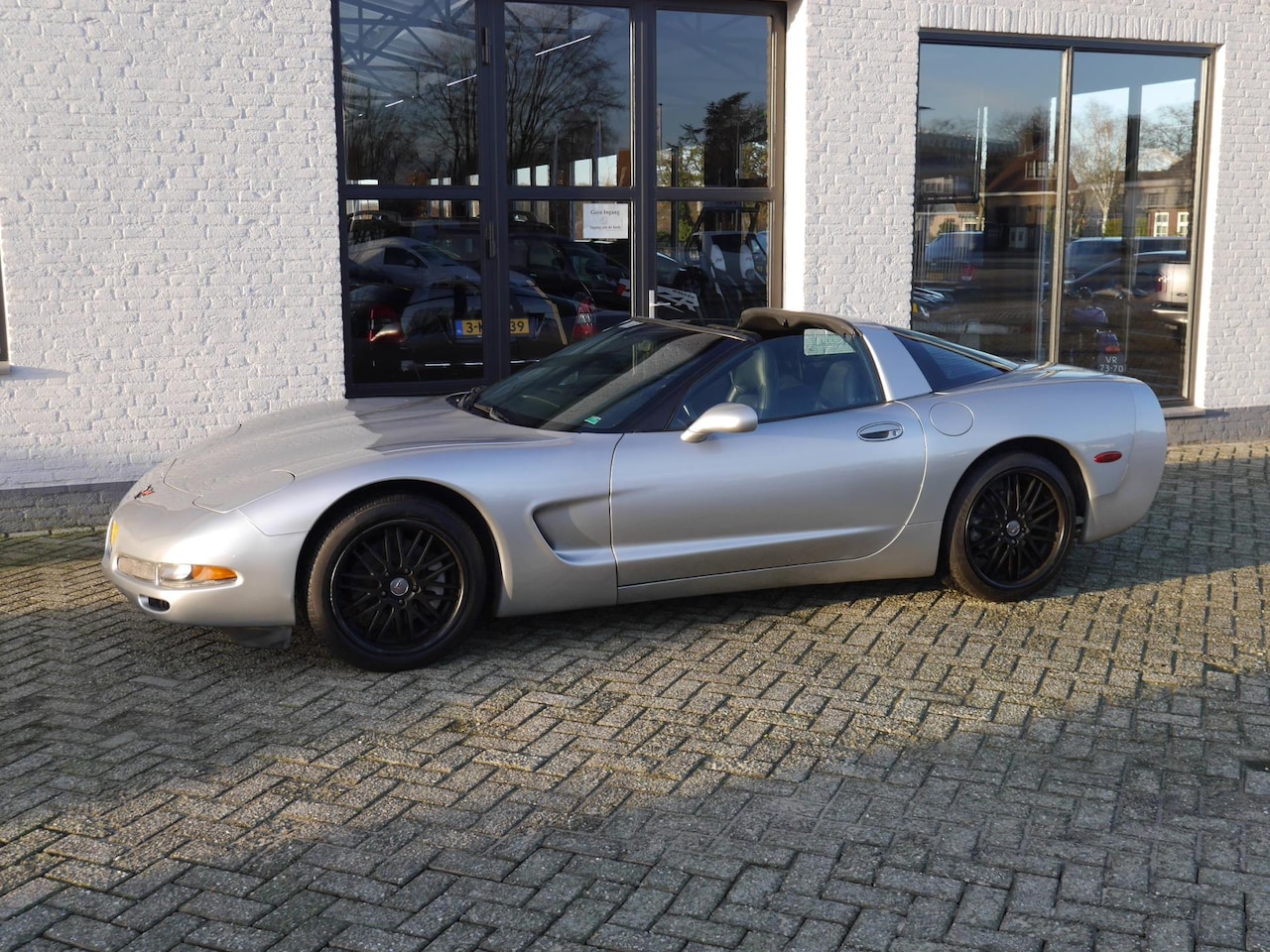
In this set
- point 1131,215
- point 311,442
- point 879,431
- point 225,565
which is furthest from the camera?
point 1131,215

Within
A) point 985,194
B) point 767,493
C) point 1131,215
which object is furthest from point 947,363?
point 1131,215

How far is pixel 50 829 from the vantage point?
3709 millimetres

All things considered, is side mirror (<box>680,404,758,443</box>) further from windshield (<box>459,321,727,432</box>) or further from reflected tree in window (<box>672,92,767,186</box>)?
reflected tree in window (<box>672,92,767,186</box>)

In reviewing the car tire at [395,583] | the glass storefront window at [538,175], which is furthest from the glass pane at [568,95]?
the car tire at [395,583]

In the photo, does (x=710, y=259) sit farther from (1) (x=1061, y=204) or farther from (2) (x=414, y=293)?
(1) (x=1061, y=204)

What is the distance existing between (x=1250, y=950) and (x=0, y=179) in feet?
24.3

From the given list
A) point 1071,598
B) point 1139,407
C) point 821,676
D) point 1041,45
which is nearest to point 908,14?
point 1041,45

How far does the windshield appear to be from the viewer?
554 centimetres

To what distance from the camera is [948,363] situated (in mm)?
6203

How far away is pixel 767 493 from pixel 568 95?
4633 millimetres

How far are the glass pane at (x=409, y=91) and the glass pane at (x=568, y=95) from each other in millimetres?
321

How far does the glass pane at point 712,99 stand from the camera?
30.5 feet

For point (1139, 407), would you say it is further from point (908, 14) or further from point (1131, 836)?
point (908, 14)

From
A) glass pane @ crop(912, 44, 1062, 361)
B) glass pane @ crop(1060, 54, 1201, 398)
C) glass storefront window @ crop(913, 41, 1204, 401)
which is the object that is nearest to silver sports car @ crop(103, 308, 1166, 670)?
glass pane @ crop(912, 44, 1062, 361)
